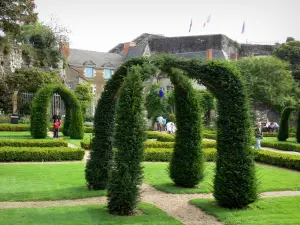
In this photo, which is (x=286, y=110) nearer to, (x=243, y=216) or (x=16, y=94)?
(x=243, y=216)

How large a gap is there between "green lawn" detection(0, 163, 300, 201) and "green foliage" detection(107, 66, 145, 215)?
192 cm

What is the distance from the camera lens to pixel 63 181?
12.0 metres

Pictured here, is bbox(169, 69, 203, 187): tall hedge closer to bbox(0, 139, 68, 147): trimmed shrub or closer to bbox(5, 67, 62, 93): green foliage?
bbox(0, 139, 68, 147): trimmed shrub

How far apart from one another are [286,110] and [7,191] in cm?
2172

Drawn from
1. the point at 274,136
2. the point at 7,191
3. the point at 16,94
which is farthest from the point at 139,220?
the point at 16,94

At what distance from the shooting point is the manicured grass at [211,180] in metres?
11.3

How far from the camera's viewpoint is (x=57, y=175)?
1296cm

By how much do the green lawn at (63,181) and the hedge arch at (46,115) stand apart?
807 cm

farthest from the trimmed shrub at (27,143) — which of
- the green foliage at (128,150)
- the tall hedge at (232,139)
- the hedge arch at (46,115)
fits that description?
the tall hedge at (232,139)

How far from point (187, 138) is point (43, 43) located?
121 feet

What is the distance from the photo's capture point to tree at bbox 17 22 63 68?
143 ft

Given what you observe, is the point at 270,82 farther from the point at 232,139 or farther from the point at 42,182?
the point at 232,139

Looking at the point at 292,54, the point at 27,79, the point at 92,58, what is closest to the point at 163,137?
the point at 27,79

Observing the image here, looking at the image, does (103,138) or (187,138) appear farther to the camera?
(187,138)
